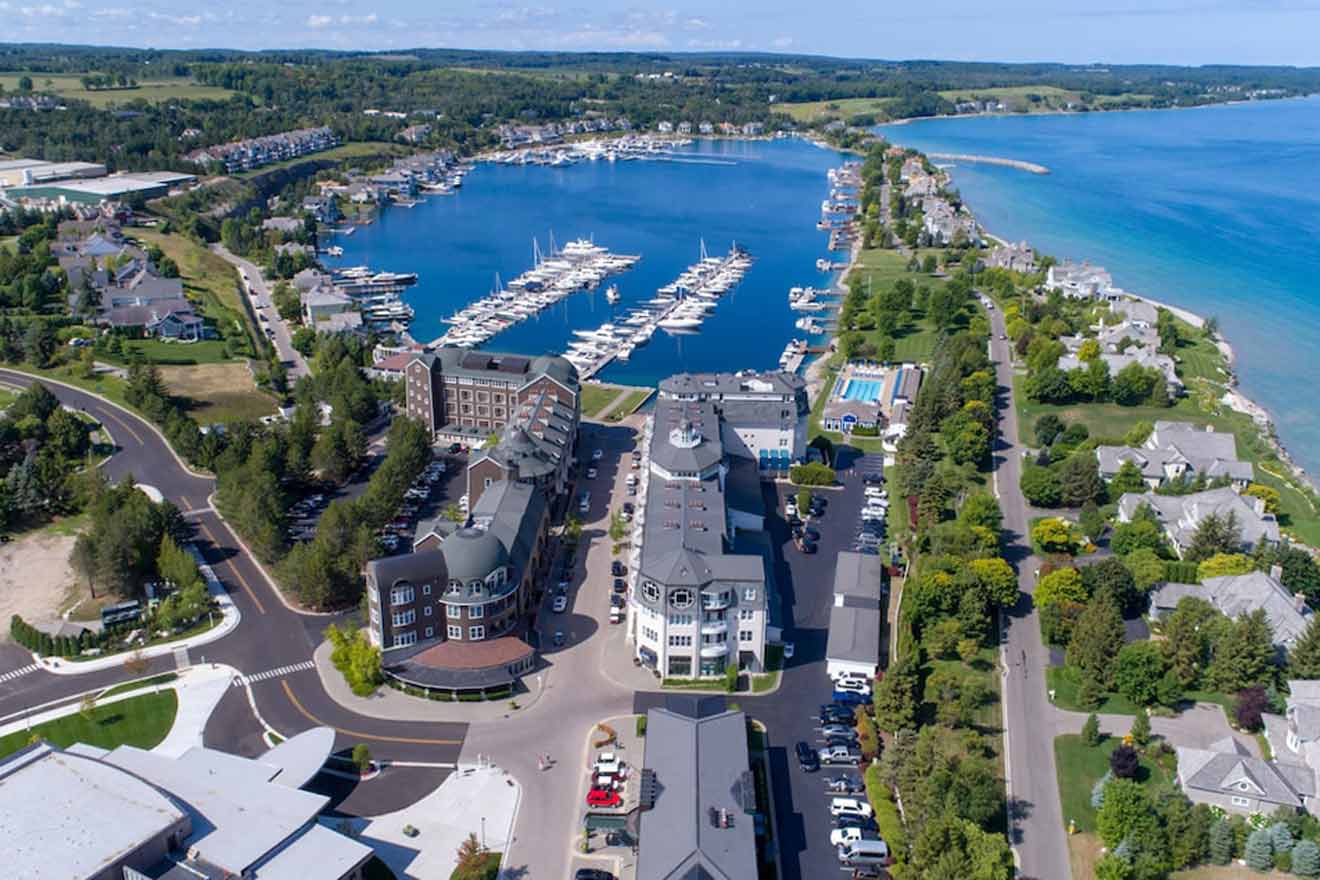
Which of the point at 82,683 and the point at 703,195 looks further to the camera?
the point at 703,195

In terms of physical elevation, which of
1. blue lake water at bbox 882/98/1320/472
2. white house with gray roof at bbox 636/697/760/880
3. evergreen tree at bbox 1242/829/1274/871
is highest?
blue lake water at bbox 882/98/1320/472

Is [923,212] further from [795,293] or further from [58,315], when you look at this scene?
[58,315]

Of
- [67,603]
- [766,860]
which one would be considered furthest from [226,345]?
[766,860]

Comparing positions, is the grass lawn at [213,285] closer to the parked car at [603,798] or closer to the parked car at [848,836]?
the parked car at [603,798]

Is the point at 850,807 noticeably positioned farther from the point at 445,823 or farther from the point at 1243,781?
the point at 445,823

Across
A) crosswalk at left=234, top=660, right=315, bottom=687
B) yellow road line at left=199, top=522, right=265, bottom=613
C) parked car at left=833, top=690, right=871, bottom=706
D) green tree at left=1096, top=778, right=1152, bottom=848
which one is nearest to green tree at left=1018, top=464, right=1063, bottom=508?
parked car at left=833, top=690, right=871, bottom=706

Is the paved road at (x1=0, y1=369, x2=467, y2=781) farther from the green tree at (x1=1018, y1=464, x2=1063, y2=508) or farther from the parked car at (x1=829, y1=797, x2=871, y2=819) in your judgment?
the green tree at (x1=1018, y1=464, x2=1063, y2=508)
